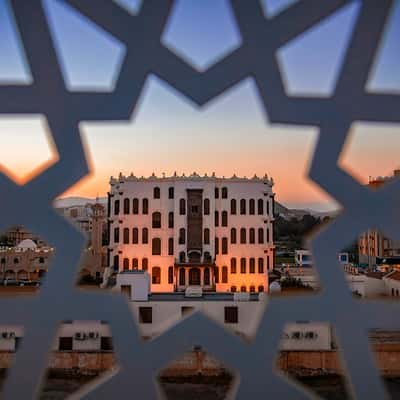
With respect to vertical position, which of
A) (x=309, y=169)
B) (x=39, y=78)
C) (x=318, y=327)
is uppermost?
(x=39, y=78)

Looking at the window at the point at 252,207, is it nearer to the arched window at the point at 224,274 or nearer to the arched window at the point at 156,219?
the arched window at the point at 224,274

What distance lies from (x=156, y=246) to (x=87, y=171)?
40.1 feet

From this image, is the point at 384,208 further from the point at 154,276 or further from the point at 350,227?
the point at 154,276

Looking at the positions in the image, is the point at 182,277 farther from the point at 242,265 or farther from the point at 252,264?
the point at 252,264

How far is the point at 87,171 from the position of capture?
267cm

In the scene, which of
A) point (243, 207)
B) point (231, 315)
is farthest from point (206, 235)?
point (231, 315)

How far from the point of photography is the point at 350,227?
266 centimetres

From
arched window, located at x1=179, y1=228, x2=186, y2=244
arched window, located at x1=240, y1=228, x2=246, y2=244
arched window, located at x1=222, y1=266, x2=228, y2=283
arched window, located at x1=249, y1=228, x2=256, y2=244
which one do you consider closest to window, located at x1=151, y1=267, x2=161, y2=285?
arched window, located at x1=179, y1=228, x2=186, y2=244

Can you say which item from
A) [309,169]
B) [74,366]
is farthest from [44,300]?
[74,366]

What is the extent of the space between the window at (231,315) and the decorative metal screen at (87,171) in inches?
259

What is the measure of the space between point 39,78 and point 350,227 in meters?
1.75

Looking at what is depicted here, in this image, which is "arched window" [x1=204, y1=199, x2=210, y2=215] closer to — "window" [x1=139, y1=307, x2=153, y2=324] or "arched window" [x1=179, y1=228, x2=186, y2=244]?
"arched window" [x1=179, y1=228, x2=186, y2=244]

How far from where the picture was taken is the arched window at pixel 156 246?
14768mm

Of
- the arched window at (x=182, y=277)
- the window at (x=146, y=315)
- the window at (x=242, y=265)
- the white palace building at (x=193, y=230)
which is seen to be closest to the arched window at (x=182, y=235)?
the white palace building at (x=193, y=230)
